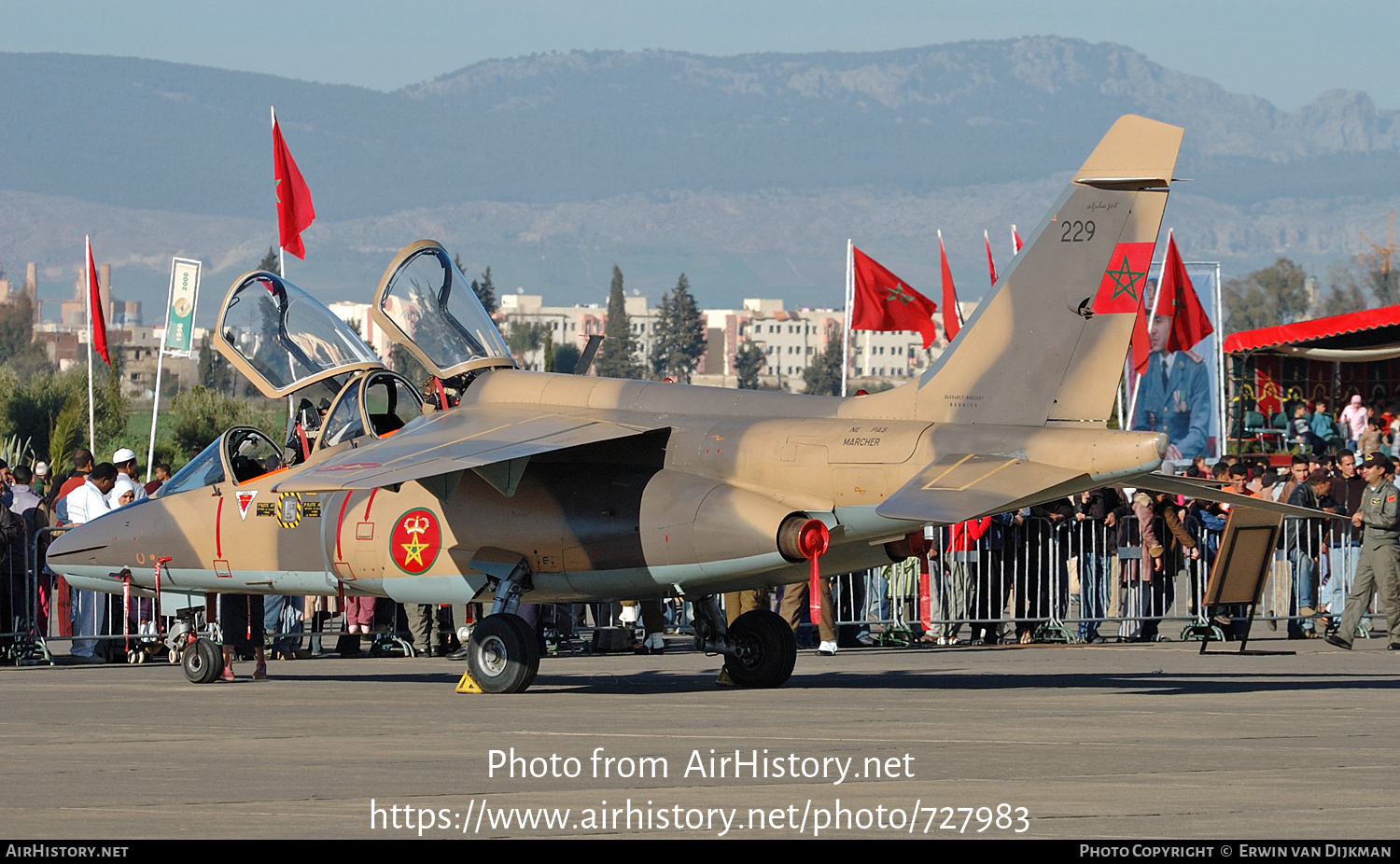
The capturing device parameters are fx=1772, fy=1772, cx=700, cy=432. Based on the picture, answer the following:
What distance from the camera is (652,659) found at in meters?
19.0

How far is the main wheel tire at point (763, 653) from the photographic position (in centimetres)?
1459

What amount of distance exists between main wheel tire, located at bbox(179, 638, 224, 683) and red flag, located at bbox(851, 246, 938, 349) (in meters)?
17.9

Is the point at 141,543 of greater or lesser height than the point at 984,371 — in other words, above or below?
below

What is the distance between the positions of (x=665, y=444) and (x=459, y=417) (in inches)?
67.6

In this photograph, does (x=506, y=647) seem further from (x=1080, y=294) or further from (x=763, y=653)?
(x=1080, y=294)

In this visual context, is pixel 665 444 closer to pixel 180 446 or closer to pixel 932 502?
pixel 932 502

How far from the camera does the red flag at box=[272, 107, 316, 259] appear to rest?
82.5ft

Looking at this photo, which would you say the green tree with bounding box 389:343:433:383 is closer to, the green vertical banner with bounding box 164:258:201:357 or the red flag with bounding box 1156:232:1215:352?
the green vertical banner with bounding box 164:258:201:357

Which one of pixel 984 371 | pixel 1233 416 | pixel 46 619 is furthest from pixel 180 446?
pixel 984 371

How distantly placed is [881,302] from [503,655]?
62.1 feet

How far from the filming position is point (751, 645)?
14.7 metres

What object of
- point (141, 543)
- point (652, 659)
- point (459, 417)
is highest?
point (459, 417)

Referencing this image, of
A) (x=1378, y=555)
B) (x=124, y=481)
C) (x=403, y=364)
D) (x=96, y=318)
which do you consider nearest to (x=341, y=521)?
(x=403, y=364)

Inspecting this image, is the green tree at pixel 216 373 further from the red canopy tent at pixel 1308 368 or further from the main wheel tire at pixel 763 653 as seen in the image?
the red canopy tent at pixel 1308 368
